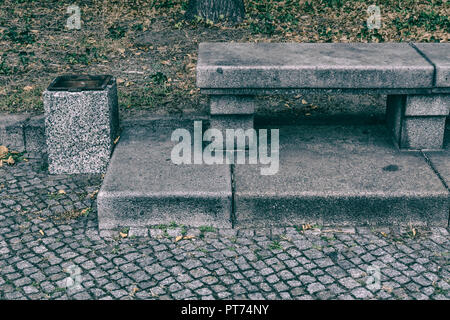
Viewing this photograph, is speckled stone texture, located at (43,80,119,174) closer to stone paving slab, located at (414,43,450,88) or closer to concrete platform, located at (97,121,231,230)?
concrete platform, located at (97,121,231,230)

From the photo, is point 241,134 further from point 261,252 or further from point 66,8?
point 66,8

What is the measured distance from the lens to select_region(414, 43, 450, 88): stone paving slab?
4.79 metres

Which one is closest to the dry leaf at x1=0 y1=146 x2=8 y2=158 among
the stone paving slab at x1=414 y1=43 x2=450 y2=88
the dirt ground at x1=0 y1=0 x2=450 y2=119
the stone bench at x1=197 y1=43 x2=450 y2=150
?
the dirt ground at x1=0 y1=0 x2=450 y2=119

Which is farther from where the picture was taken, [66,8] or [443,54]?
[66,8]

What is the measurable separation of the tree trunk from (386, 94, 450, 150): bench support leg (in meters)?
3.73

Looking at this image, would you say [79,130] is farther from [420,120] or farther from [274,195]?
[420,120]

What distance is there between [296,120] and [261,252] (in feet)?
6.21

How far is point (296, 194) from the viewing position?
14.7 ft

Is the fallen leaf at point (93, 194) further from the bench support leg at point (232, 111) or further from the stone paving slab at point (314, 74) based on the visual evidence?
the stone paving slab at point (314, 74)

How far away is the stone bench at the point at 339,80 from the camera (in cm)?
479

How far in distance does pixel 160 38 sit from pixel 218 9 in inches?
39.3
